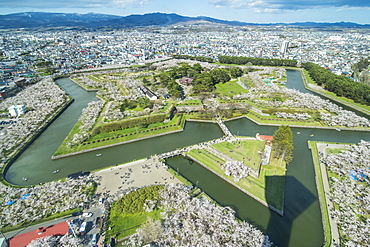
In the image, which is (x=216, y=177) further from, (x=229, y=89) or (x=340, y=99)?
(x=340, y=99)

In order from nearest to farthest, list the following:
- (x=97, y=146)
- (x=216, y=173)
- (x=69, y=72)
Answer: (x=216, y=173) < (x=97, y=146) < (x=69, y=72)

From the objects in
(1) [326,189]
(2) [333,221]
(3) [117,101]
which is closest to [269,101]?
(1) [326,189]

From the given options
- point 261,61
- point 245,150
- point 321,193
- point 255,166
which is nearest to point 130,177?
point 255,166

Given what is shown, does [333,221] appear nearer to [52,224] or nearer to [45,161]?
[52,224]

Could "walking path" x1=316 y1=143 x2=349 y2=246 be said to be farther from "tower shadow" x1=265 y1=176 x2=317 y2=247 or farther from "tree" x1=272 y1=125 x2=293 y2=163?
"tree" x1=272 y1=125 x2=293 y2=163

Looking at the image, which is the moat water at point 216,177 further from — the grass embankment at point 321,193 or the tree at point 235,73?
the tree at point 235,73

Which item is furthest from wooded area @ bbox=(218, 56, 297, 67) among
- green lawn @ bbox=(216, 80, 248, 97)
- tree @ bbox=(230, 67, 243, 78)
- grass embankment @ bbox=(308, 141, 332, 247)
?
grass embankment @ bbox=(308, 141, 332, 247)
